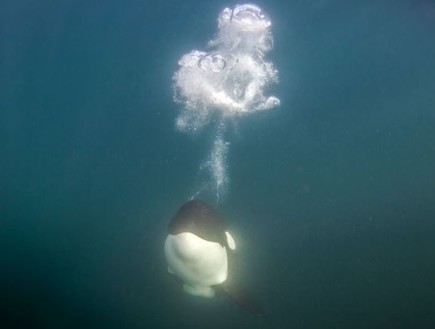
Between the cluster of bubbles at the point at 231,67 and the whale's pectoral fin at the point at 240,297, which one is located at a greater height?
the cluster of bubbles at the point at 231,67

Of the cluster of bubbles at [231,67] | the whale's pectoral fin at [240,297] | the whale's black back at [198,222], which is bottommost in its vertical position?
the whale's pectoral fin at [240,297]

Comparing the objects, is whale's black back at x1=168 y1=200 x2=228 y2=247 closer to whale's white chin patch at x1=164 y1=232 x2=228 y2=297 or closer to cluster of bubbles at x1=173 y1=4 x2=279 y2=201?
whale's white chin patch at x1=164 y1=232 x2=228 y2=297

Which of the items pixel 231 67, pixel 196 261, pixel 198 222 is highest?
pixel 231 67

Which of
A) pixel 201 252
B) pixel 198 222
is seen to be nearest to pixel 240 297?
pixel 201 252

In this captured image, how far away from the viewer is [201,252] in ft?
21.3

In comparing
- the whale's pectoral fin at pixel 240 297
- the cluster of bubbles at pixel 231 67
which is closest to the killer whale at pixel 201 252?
the whale's pectoral fin at pixel 240 297

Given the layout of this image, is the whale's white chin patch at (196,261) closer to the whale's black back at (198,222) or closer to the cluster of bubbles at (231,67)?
the whale's black back at (198,222)

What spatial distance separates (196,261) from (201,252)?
281 millimetres

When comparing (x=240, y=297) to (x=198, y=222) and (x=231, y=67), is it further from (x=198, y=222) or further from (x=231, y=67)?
(x=231, y=67)

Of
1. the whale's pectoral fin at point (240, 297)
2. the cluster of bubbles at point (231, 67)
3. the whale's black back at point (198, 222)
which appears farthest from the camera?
the cluster of bubbles at point (231, 67)

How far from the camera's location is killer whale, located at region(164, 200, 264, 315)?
6363 millimetres

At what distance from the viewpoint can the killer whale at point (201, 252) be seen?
6.36m

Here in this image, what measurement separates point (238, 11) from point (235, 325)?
10575 mm

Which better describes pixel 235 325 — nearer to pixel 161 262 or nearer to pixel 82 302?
pixel 161 262
